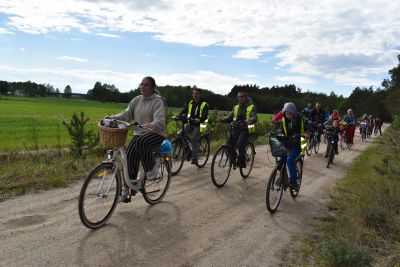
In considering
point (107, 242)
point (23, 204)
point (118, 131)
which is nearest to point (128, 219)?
point (107, 242)

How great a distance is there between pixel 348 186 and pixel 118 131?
6.84 metres

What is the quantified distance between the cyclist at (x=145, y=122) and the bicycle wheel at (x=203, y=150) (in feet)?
15.5

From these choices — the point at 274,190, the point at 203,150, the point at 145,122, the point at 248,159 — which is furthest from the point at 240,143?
the point at 145,122

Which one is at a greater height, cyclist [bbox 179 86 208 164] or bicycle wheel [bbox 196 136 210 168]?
cyclist [bbox 179 86 208 164]

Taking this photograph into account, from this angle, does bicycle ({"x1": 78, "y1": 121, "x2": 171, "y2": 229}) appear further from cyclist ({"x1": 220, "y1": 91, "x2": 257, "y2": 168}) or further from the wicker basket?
cyclist ({"x1": 220, "y1": 91, "x2": 257, "y2": 168})

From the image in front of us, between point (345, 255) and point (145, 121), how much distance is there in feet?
11.3

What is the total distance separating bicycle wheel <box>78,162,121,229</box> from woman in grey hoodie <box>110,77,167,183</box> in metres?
0.42

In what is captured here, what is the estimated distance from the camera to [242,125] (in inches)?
356

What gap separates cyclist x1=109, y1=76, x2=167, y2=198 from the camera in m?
5.91

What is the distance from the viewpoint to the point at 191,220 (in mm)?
6156

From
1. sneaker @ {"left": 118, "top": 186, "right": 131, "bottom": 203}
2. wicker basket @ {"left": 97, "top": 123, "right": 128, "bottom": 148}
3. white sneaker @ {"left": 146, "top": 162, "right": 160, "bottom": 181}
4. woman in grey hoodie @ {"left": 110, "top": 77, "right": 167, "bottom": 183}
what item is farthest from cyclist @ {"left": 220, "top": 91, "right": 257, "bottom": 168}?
wicker basket @ {"left": 97, "top": 123, "right": 128, "bottom": 148}

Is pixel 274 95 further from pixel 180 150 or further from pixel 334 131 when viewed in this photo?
pixel 180 150

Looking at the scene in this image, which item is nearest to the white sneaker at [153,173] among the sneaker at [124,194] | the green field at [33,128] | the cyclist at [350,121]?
the sneaker at [124,194]

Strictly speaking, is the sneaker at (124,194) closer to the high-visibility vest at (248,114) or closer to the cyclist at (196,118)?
the high-visibility vest at (248,114)
